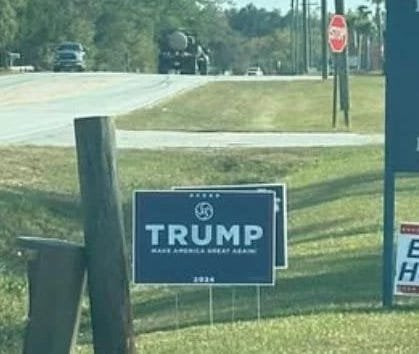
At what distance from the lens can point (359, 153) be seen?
32.4 meters

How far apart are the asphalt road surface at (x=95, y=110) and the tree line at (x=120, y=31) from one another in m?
35.7

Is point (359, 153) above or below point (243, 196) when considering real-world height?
below

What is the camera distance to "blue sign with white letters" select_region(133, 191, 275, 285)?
10.6 m

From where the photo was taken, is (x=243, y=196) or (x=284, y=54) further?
(x=284, y=54)

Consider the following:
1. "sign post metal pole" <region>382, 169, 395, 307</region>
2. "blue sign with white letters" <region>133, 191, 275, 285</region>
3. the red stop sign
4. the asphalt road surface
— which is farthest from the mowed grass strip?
"blue sign with white letters" <region>133, 191, 275, 285</region>

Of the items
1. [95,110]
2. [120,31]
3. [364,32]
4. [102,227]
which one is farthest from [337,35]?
[120,31]

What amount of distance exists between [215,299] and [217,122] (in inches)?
1226

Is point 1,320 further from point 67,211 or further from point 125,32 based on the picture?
point 125,32

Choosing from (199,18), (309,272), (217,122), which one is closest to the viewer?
(309,272)

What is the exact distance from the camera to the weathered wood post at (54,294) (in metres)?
8.12

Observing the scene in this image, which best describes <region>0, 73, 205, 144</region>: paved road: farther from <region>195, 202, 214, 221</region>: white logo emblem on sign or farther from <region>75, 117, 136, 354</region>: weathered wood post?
<region>75, 117, 136, 354</region>: weathered wood post

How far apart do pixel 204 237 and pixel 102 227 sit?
2686 millimetres

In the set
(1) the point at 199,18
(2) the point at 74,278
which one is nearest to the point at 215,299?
(2) the point at 74,278

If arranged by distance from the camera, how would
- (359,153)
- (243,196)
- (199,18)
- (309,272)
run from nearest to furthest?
1. (243,196)
2. (309,272)
3. (359,153)
4. (199,18)
